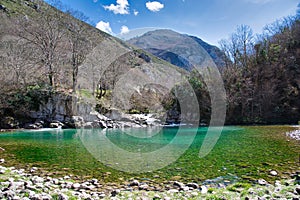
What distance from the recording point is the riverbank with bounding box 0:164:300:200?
16.7 ft

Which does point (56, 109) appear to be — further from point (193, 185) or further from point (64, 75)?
point (193, 185)

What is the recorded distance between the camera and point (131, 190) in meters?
5.96

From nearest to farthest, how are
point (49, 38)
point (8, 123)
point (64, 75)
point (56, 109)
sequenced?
point (8, 123), point (56, 109), point (49, 38), point (64, 75)

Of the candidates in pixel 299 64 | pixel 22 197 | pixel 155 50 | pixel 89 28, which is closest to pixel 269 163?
pixel 22 197

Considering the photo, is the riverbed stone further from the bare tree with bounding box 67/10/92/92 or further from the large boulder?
the bare tree with bounding box 67/10/92/92

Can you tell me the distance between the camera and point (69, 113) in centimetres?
2788

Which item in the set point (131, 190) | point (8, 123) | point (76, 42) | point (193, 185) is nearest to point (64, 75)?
point (76, 42)

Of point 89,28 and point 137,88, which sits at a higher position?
point 89,28

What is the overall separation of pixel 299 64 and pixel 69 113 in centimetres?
3593

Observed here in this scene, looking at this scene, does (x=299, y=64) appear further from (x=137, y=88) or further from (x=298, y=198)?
(x=298, y=198)

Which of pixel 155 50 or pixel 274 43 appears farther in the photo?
pixel 155 50

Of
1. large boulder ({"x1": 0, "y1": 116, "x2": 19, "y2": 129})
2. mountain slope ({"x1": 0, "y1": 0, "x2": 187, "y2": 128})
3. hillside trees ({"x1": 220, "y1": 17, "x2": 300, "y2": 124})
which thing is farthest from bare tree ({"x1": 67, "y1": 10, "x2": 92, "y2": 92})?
hillside trees ({"x1": 220, "y1": 17, "x2": 300, "y2": 124})

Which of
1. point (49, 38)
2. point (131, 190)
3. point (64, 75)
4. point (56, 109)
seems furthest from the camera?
point (64, 75)

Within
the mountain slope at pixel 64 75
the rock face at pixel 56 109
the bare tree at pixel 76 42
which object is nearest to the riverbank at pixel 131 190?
the rock face at pixel 56 109
